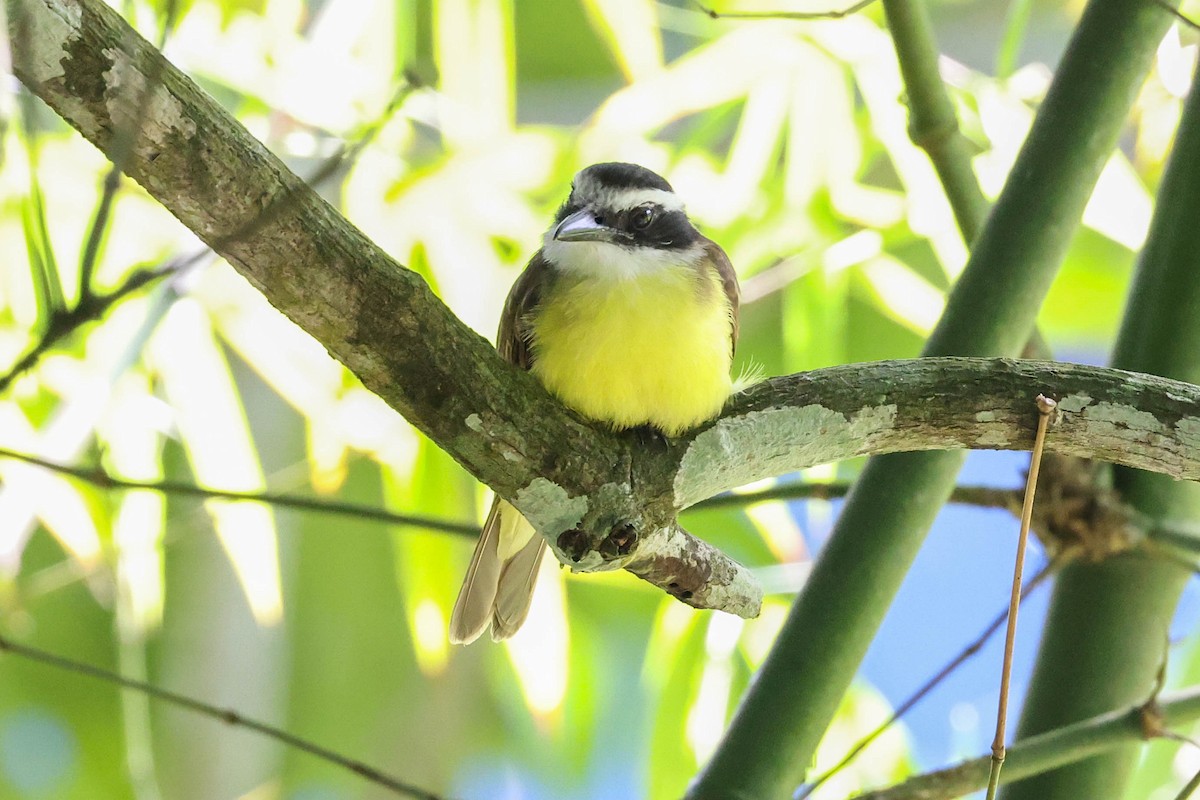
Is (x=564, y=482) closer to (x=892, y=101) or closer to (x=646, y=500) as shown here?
(x=646, y=500)

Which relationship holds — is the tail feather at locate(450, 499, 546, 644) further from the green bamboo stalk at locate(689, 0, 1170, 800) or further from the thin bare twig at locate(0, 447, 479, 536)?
the green bamboo stalk at locate(689, 0, 1170, 800)

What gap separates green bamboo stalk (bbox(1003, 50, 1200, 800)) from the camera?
1400 mm

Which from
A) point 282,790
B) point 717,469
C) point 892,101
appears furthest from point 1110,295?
point 282,790

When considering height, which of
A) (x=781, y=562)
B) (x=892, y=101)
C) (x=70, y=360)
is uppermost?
(x=892, y=101)

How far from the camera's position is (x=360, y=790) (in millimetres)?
4676

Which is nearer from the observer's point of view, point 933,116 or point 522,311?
point 522,311

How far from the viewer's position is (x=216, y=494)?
3.51 feet

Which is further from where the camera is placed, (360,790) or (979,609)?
(360,790)

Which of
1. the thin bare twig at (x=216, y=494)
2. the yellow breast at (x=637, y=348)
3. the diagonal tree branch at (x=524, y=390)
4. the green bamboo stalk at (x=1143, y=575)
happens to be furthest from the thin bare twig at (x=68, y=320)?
the green bamboo stalk at (x=1143, y=575)

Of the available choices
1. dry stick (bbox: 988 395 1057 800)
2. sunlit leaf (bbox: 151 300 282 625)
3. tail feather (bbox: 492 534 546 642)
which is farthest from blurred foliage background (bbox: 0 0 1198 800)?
dry stick (bbox: 988 395 1057 800)

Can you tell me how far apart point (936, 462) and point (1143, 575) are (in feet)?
1.27

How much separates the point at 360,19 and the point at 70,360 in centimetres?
74

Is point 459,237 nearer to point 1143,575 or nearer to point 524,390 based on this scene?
point 524,390

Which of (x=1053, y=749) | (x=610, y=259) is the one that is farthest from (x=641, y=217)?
(x=1053, y=749)
